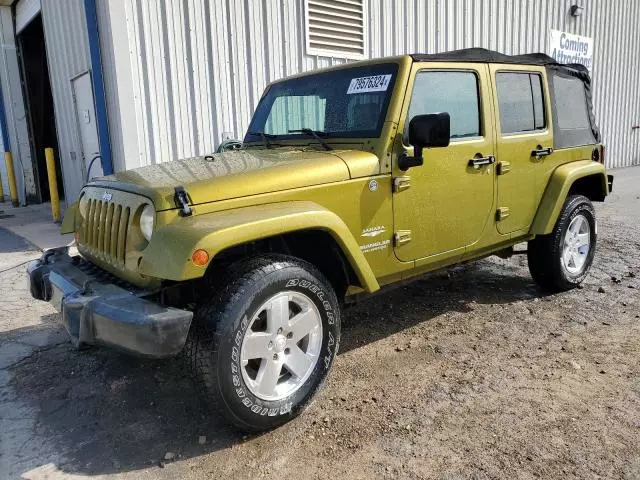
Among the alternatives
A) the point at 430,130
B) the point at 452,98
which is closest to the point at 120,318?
the point at 430,130

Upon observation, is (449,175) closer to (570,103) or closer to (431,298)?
(431,298)

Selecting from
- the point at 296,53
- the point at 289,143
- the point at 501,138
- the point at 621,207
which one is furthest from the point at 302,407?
the point at 621,207

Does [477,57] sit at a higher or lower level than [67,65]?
lower

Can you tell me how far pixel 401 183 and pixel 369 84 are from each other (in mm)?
689

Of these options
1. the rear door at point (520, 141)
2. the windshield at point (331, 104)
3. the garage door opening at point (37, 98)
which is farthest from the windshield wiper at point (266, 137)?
the garage door opening at point (37, 98)

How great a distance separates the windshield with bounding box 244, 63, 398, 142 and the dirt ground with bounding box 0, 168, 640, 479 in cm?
152

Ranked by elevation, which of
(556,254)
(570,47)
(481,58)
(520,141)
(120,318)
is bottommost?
(556,254)

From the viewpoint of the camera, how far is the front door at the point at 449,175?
3305mm

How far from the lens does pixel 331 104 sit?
3539 mm

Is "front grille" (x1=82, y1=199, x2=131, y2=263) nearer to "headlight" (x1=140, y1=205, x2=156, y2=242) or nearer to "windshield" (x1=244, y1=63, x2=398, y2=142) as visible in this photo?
"headlight" (x1=140, y1=205, x2=156, y2=242)

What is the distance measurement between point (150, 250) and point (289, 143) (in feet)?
5.13

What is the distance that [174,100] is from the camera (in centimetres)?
650

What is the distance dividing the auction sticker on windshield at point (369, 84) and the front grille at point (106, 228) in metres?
1.63

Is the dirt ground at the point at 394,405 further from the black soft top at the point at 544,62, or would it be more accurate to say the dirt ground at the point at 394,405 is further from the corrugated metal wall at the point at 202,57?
the corrugated metal wall at the point at 202,57
